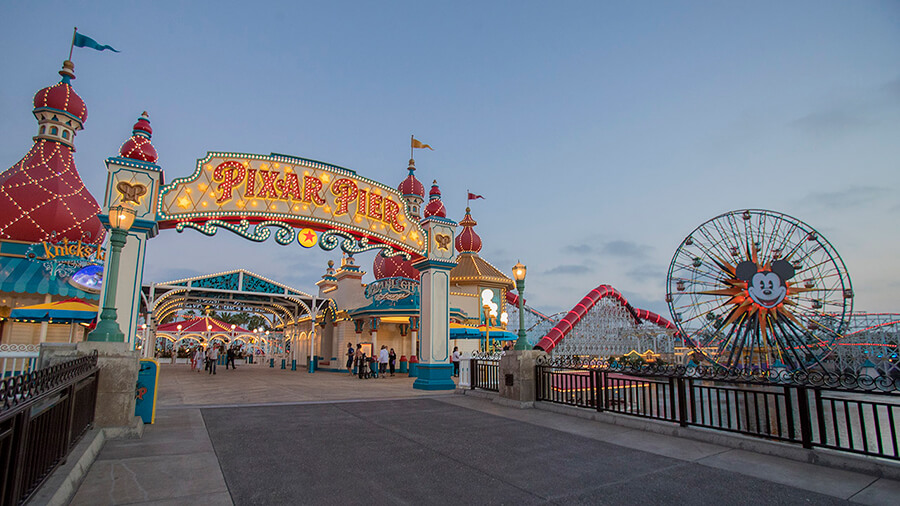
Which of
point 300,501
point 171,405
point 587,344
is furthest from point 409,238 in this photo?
point 587,344

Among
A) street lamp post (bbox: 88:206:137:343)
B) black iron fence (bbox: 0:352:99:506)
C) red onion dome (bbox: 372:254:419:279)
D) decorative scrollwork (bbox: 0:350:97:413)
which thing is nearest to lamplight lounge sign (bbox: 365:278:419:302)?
red onion dome (bbox: 372:254:419:279)

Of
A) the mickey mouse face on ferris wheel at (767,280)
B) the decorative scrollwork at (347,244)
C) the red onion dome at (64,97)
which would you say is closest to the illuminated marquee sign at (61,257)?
the red onion dome at (64,97)

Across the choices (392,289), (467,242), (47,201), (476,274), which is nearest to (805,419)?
(392,289)

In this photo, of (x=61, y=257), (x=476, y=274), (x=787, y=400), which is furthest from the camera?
(x=476, y=274)

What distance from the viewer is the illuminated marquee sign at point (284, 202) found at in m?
13.1

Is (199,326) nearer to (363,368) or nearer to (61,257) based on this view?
(61,257)

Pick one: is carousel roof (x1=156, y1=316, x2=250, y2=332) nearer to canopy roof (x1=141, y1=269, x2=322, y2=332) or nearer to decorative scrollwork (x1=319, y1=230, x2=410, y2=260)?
canopy roof (x1=141, y1=269, x2=322, y2=332)

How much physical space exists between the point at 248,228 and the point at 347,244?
9.92 ft

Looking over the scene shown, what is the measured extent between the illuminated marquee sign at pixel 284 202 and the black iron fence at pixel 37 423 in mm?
7934

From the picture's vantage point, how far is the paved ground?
A: 448cm

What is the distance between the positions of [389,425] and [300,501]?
409cm

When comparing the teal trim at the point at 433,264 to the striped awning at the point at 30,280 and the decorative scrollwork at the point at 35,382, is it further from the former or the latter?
the striped awning at the point at 30,280

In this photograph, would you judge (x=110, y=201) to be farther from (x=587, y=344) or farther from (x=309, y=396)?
(x=587, y=344)

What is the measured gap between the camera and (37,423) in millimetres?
3629
